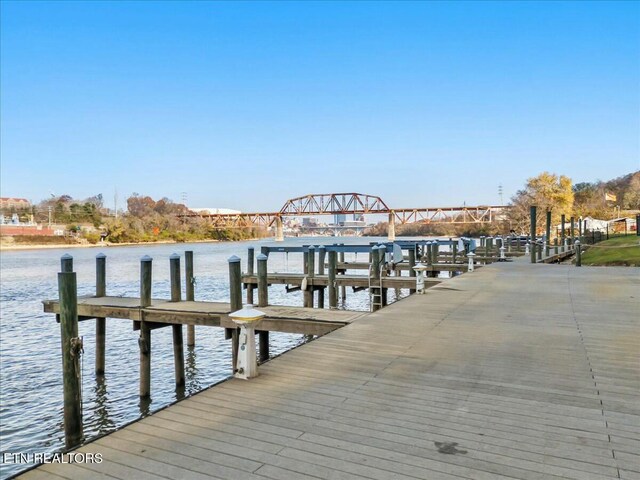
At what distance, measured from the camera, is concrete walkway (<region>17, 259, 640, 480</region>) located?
10.6 feet

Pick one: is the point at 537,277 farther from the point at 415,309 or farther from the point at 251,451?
the point at 251,451

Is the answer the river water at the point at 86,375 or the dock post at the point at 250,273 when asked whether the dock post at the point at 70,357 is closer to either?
the river water at the point at 86,375

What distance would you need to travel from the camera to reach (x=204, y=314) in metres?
10.0

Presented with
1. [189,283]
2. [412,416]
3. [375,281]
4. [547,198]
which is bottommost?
[375,281]

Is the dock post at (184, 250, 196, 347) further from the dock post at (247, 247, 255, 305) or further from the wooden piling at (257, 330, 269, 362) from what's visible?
the dock post at (247, 247, 255, 305)

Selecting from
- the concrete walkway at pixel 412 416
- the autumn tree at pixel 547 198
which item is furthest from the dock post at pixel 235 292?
the autumn tree at pixel 547 198

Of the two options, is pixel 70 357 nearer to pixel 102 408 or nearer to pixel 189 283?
pixel 102 408

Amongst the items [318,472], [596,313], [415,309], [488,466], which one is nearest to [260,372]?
[318,472]

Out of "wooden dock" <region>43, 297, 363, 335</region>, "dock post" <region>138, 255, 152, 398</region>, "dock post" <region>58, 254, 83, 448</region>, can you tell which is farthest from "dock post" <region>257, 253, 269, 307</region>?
"dock post" <region>58, 254, 83, 448</region>

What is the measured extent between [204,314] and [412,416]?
6.80 meters

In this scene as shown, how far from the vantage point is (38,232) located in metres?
116

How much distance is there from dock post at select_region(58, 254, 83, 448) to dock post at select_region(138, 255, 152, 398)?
373 cm

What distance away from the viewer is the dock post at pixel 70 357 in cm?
660

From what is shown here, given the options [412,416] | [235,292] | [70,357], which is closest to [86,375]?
[235,292]
